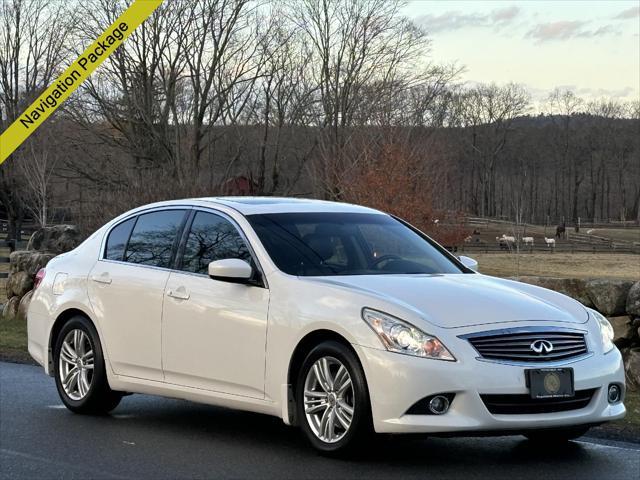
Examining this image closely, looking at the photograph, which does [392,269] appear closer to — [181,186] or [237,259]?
[237,259]

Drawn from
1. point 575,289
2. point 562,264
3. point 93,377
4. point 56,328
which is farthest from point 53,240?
point 562,264

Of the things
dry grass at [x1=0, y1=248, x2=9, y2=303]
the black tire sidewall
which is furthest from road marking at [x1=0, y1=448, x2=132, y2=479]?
dry grass at [x1=0, y1=248, x2=9, y2=303]

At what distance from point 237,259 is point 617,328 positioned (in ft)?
15.7

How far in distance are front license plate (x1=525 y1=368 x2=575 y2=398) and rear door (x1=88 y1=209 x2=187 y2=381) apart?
9.67 feet

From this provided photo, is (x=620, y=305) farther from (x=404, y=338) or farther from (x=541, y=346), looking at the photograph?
(x=404, y=338)

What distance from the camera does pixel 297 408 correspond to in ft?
22.2

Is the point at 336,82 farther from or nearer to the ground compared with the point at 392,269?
farther from the ground

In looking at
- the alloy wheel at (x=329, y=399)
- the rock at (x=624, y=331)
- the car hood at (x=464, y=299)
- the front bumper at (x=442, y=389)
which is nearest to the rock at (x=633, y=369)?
the rock at (x=624, y=331)

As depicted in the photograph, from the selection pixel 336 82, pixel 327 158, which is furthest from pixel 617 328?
pixel 336 82

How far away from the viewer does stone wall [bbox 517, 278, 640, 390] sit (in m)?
10.2

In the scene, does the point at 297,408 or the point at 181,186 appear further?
the point at 181,186

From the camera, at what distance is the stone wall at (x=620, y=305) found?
10.2 m

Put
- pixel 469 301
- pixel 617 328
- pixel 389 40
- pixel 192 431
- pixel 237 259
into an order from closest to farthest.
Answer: pixel 469 301 → pixel 237 259 → pixel 192 431 → pixel 617 328 → pixel 389 40

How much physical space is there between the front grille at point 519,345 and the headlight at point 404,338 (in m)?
0.20
